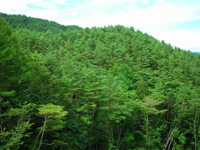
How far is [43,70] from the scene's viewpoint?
16.7 meters

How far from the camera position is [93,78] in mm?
22047

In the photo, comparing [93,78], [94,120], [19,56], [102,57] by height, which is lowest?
[94,120]

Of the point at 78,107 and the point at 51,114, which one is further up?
the point at 51,114

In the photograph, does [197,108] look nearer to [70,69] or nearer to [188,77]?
[188,77]

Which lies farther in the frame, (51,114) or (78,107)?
(78,107)

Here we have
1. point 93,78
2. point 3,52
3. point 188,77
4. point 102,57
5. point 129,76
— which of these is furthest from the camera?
point 102,57

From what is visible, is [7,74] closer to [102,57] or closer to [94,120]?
[94,120]

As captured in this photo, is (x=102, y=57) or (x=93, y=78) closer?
(x=93, y=78)

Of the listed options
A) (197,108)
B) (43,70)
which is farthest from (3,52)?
(197,108)

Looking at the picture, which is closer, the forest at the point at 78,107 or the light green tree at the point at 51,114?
the light green tree at the point at 51,114

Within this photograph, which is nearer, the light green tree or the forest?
the light green tree

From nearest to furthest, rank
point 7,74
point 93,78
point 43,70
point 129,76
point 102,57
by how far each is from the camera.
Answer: point 7,74 → point 43,70 → point 93,78 → point 129,76 → point 102,57

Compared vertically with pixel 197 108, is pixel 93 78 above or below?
above

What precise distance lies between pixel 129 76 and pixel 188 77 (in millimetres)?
17967
